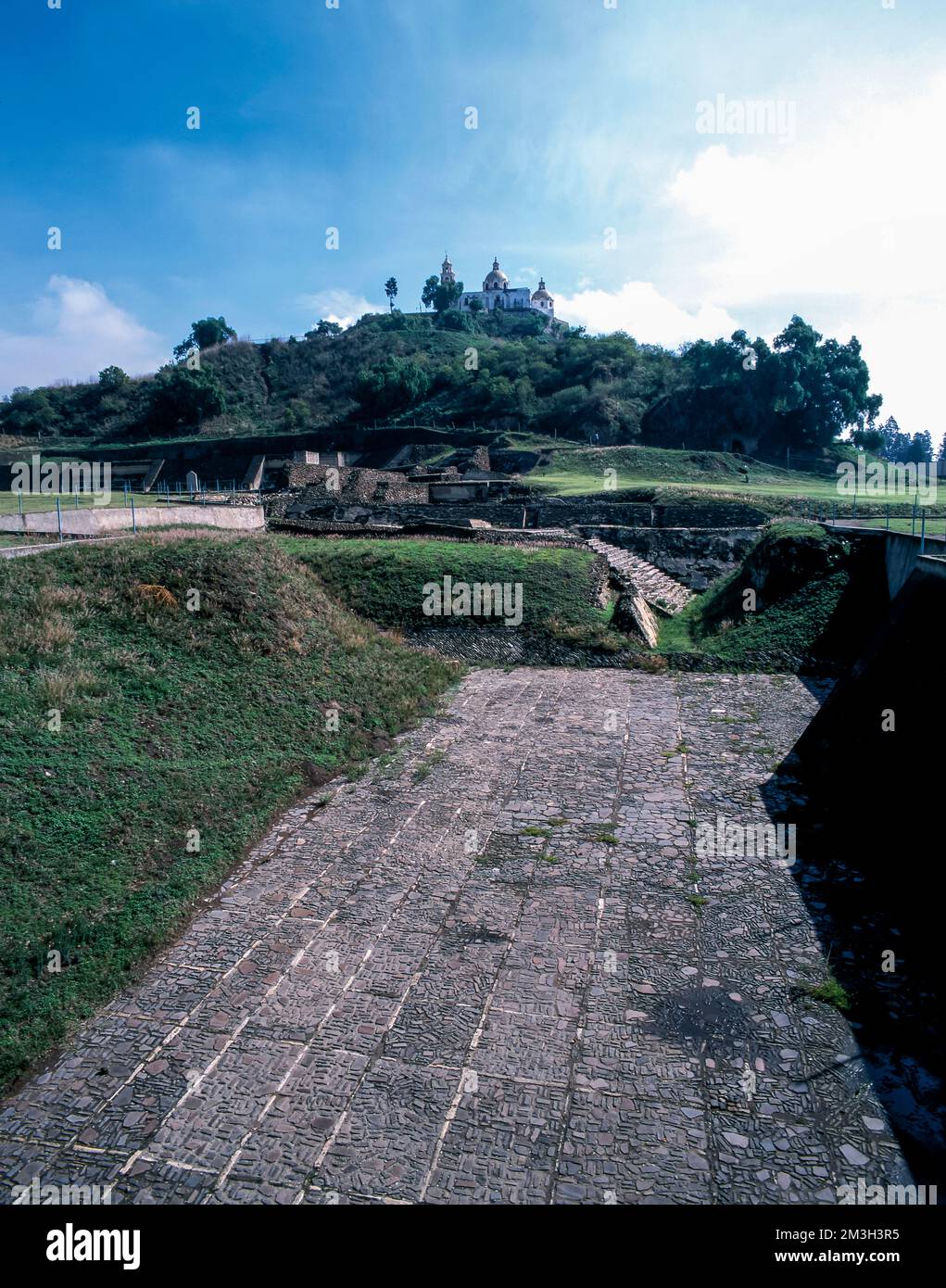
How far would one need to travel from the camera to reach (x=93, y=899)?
601 cm

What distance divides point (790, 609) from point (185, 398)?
55.9m

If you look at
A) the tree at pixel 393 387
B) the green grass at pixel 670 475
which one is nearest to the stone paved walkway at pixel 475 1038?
the green grass at pixel 670 475

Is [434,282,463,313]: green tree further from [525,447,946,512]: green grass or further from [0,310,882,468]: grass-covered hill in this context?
[525,447,946,512]: green grass

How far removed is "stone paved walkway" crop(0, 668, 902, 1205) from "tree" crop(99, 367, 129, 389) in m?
69.6

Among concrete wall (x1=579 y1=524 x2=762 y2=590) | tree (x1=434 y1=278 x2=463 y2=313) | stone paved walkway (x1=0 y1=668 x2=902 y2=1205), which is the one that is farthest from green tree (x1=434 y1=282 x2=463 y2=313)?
stone paved walkway (x1=0 y1=668 x2=902 y2=1205)

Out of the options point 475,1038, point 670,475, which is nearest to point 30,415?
point 670,475

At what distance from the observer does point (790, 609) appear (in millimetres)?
14914

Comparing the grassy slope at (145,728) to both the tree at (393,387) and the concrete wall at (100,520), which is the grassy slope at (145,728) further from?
the tree at (393,387)

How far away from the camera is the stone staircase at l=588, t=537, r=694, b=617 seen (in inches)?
705

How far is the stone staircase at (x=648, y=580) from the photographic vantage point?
17.9 m

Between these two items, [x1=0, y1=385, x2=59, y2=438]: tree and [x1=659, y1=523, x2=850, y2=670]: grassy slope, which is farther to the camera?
[x1=0, y1=385, x2=59, y2=438]: tree

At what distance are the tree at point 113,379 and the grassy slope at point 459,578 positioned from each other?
58473 mm

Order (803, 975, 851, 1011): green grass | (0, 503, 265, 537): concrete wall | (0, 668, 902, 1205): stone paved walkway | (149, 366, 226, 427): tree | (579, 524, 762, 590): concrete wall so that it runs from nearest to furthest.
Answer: (0, 668, 902, 1205): stone paved walkway, (803, 975, 851, 1011): green grass, (0, 503, 265, 537): concrete wall, (579, 524, 762, 590): concrete wall, (149, 366, 226, 427): tree

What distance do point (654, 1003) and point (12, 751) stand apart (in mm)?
6488
